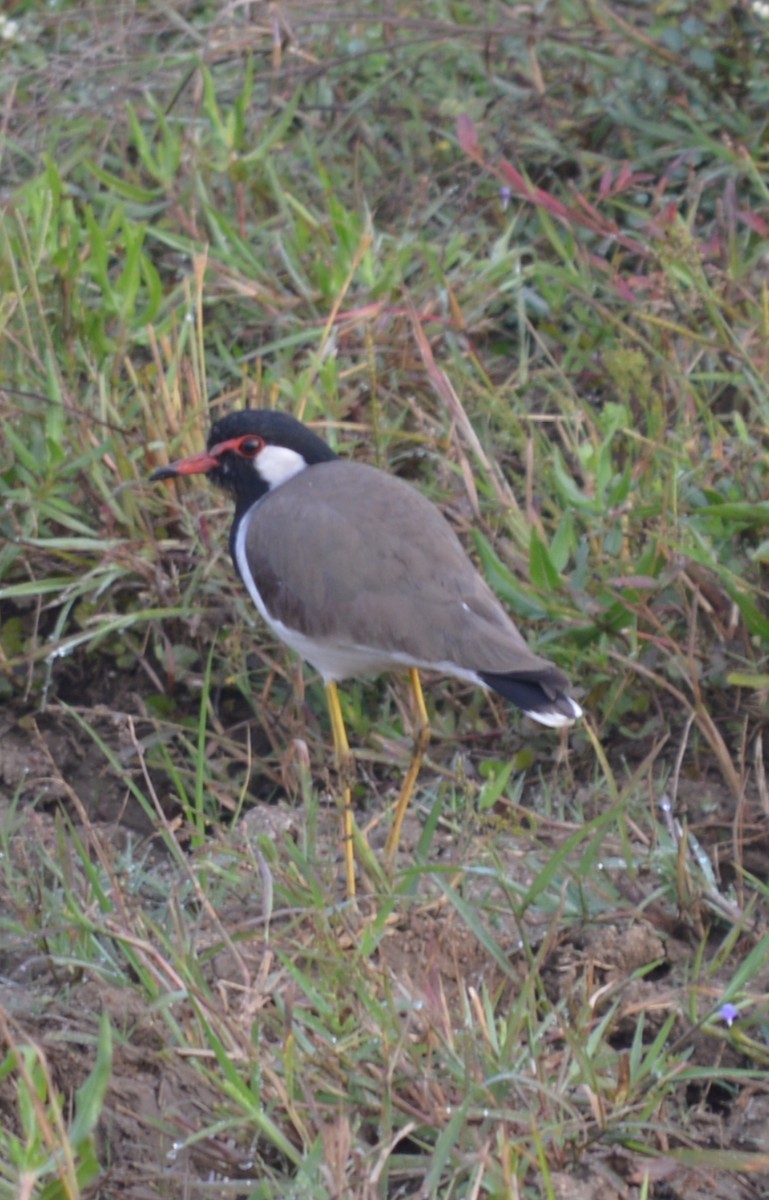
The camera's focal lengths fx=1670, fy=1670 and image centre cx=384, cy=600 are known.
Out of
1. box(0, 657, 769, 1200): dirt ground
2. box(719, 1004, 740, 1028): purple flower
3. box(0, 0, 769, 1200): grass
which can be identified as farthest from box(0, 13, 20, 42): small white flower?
box(719, 1004, 740, 1028): purple flower

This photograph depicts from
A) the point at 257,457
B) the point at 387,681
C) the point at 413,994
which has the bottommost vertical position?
the point at 387,681

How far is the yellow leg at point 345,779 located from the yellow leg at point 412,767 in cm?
8

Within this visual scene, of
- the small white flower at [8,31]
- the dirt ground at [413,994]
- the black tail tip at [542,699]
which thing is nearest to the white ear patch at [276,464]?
the dirt ground at [413,994]

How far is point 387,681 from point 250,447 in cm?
68

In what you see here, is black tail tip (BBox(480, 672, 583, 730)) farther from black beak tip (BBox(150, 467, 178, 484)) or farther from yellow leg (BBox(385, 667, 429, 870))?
black beak tip (BBox(150, 467, 178, 484))

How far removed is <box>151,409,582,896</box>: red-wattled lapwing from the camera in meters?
3.37

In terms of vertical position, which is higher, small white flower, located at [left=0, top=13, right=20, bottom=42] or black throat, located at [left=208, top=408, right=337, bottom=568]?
small white flower, located at [left=0, top=13, right=20, bottom=42]

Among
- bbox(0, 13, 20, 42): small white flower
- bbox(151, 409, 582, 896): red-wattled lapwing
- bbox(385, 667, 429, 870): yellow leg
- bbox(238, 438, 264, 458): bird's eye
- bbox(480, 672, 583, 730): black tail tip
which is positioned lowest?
bbox(385, 667, 429, 870): yellow leg

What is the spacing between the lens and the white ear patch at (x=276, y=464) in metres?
3.95

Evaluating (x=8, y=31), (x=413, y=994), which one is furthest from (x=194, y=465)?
(x=8, y=31)

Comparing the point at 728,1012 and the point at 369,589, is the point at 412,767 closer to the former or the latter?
the point at 369,589

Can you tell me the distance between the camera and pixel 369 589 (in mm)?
3557

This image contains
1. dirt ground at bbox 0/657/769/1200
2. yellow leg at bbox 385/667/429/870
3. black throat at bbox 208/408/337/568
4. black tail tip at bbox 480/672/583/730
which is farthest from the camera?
black throat at bbox 208/408/337/568

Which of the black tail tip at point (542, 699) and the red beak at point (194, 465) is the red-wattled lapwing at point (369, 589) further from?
the red beak at point (194, 465)
